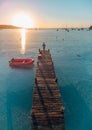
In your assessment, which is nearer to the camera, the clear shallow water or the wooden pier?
the wooden pier

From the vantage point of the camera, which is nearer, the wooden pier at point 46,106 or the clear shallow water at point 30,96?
the wooden pier at point 46,106

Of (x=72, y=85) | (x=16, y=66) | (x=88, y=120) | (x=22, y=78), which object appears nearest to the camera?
(x=88, y=120)

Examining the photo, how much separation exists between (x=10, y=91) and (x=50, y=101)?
64.1ft

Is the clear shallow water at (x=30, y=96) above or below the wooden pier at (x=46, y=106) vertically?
below

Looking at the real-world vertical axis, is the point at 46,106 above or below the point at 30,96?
above

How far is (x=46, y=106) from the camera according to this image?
3105 cm

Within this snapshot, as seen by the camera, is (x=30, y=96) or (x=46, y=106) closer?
(x=46, y=106)

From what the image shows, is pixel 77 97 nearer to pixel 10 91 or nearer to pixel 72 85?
pixel 72 85

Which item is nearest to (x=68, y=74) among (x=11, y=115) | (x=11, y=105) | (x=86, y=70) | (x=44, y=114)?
(x=86, y=70)

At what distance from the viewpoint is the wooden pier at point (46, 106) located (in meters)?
27.5

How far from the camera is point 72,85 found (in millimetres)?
53625

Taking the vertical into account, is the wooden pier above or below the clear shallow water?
above

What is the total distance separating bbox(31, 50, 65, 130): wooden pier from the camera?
27453mm

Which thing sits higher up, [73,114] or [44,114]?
[44,114]
